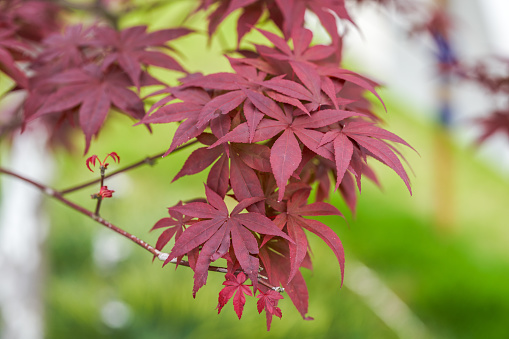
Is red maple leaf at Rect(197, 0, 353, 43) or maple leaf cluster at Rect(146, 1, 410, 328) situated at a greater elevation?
red maple leaf at Rect(197, 0, 353, 43)

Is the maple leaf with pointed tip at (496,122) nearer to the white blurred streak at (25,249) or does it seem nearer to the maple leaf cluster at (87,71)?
the maple leaf cluster at (87,71)

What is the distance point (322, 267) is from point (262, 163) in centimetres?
222

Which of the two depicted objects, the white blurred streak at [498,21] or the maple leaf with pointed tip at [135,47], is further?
the white blurred streak at [498,21]

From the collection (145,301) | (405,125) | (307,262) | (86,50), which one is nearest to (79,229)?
(145,301)

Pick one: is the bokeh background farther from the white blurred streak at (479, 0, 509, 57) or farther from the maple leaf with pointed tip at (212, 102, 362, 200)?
the maple leaf with pointed tip at (212, 102, 362, 200)

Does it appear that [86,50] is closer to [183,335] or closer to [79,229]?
[183,335]

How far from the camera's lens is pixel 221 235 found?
71 cm

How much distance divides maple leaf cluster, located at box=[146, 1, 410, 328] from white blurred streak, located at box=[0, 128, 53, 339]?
159 cm

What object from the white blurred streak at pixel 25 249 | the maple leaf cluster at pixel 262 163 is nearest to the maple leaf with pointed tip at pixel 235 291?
the maple leaf cluster at pixel 262 163

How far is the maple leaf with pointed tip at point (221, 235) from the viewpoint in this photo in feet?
2.26

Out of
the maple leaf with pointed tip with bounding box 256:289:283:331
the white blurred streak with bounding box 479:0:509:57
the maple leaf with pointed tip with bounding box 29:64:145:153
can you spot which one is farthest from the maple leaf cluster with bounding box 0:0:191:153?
the white blurred streak with bounding box 479:0:509:57

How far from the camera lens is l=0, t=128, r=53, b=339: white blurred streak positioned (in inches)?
86.4

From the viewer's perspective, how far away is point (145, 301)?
242 centimetres

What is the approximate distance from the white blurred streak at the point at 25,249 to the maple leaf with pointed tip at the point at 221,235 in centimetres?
165
